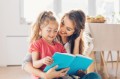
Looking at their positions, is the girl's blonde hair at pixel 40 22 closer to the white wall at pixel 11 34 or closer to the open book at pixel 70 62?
the open book at pixel 70 62

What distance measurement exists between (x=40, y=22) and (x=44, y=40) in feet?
0.30

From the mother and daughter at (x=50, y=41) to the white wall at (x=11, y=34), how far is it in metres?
2.30

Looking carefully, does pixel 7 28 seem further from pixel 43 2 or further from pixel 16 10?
pixel 43 2

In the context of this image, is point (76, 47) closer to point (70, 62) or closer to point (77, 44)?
point (77, 44)

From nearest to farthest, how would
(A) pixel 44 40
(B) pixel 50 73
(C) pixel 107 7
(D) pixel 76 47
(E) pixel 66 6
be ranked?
(B) pixel 50 73, (A) pixel 44 40, (D) pixel 76 47, (E) pixel 66 6, (C) pixel 107 7

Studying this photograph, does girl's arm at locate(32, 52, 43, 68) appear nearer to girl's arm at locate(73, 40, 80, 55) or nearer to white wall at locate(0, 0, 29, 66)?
girl's arm at locate(73, 40, 80, 55)

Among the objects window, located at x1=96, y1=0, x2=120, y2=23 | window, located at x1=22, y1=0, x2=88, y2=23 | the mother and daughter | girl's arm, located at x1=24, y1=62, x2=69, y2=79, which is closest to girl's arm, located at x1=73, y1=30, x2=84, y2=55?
the mother and daughter

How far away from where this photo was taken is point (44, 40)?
1.12 metres

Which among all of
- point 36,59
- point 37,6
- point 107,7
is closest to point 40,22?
point 36,59

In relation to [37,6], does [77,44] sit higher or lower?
lower

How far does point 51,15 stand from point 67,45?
226 millimetres

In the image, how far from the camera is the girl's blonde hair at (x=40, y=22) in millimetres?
1112

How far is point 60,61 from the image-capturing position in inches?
39.4

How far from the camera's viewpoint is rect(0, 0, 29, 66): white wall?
11.3 feet
